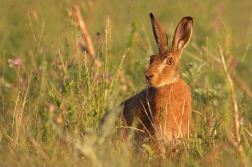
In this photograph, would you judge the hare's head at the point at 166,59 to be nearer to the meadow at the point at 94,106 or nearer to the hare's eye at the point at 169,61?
the hare's eye at the point at 169,61

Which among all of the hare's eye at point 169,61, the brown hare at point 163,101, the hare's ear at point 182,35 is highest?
the hare's ear at point 182,35

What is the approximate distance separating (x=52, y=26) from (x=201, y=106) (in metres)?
3.66

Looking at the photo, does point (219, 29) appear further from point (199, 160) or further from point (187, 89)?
point (199, 160)

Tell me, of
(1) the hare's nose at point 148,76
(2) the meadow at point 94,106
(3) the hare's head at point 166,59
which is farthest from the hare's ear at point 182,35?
(1) the hare's nose at point 148,76

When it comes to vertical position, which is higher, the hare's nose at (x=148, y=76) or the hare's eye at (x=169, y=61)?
the hare's eye at (x=169, y=61)

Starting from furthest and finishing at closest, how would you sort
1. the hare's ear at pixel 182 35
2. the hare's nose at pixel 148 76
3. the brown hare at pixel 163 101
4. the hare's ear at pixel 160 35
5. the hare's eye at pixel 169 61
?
the hare's ear at pixel 160 35
the hare's ear at pixel 182 35
the hare's eye at pixel 169 61
the hare's nose at pixel 148 76
the brown hare at pixel 163 101

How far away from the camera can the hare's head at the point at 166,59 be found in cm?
462

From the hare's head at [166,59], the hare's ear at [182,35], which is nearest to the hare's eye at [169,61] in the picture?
the hare's head at [166,59]

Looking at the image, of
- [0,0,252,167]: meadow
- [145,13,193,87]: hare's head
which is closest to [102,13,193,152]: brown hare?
[145,13,193,87]: hare's head

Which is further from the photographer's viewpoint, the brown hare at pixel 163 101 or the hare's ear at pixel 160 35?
the hare's ear at pixel 160 35

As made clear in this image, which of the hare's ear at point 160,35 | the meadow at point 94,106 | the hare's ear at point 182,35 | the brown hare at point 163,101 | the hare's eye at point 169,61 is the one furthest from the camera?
the hare's ear at point 160,35

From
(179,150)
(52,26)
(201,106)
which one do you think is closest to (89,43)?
(52,26)

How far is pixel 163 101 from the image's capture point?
15.3ft

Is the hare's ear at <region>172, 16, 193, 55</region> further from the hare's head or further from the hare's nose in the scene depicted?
the hare's nose
